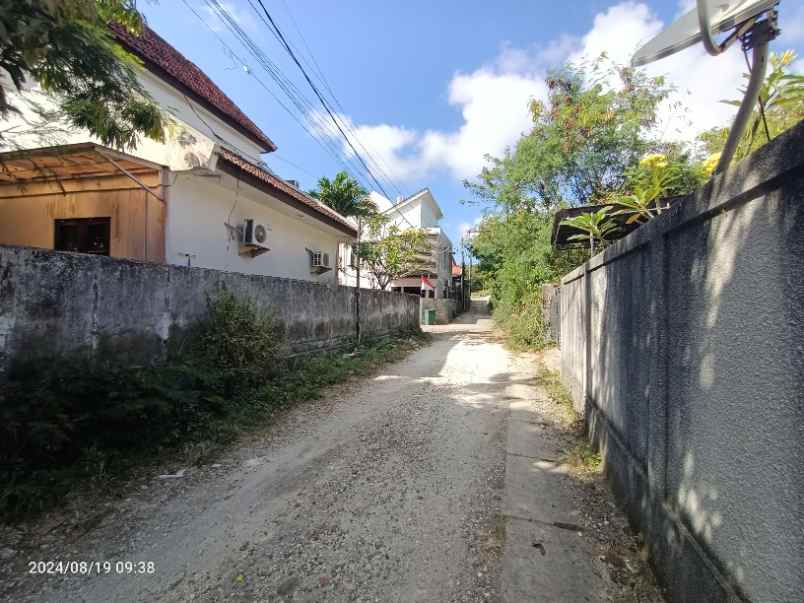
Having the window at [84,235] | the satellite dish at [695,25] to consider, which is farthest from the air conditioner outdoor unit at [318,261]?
the satellite dish at [695,25]

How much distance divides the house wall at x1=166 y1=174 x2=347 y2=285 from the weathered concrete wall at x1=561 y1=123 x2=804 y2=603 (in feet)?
19.9

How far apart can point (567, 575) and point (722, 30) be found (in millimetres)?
2451

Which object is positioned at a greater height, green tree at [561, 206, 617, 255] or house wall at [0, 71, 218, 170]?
house wall at [0, 71, 218, 170]

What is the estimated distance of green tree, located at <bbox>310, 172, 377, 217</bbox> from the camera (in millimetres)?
18422

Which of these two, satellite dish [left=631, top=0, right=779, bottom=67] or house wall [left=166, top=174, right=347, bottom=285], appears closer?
satellite dish [left=631, top=0, right=779, bottom=67]

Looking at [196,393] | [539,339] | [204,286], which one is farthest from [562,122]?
[196,393]

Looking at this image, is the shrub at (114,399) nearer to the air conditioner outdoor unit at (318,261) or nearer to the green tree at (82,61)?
the green tree at (82,61)

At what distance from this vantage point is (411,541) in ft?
6.95

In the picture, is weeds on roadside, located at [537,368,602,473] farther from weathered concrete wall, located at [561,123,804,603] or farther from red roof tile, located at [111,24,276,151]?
red roof tile, located at [111,24,276,151]

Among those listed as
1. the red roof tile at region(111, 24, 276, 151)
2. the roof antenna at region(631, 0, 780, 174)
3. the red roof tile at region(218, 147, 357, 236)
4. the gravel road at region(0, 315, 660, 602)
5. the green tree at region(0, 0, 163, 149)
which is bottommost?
the gravel road at region(0, 315, 660, 602)

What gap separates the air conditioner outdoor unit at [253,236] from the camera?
707cm

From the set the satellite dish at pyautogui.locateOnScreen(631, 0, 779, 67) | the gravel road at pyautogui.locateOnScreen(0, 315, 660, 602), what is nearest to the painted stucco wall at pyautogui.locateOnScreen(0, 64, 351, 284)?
the gravel road at pyautogui.locateOnScreen(0, 315, 660, 602)

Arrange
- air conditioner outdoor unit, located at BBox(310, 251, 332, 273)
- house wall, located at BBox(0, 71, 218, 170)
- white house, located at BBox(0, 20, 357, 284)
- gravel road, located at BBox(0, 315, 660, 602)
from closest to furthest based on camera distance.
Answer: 1. gravel road, located at BBox(0, 315, 660, 602)
2. house wall, located at BBox(0, 71, 218, 170)
3. white house, located at BBox(0, 20, 357, 284)
4. air conditioner outdoor unit, located at BBox(310, 251, 332, 273)

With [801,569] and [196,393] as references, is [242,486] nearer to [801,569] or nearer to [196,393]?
[196,393]
